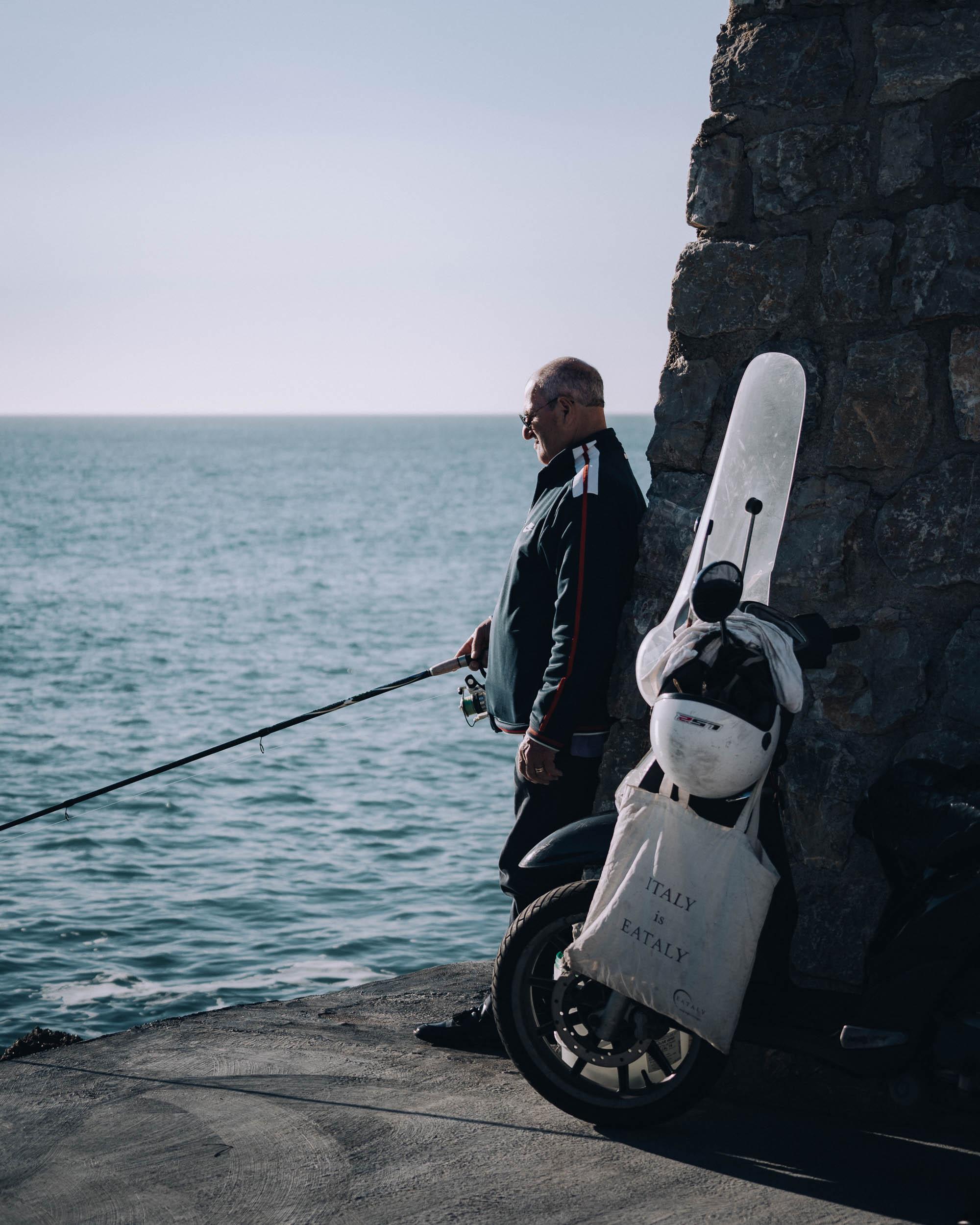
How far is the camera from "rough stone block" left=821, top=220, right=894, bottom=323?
3645mm

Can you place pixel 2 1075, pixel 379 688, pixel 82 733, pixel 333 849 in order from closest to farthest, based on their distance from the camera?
pixel 2 1075 → pixel 379 688 → pixel 333 849 → pixel 82 733

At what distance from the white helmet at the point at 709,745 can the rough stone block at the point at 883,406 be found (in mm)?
964

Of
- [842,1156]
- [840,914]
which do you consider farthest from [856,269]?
[842,1156]

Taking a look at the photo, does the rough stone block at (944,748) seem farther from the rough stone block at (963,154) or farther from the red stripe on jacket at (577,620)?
the rough stone block at (963,154)

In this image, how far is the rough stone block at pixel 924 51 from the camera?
3498 mm

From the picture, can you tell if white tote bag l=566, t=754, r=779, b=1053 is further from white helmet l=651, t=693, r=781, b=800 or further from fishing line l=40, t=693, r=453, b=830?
fishing line l=40, t=693, r=453, b=830

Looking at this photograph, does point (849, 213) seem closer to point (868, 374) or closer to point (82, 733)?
point (868, 374)

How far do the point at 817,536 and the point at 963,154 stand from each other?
1.04 meters

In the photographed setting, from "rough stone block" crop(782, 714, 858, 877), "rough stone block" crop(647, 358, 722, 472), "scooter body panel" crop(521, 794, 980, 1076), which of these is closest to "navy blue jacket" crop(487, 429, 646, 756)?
"rough stone block" crop(647, 358, 722, 472)

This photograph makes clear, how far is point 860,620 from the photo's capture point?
145 inches

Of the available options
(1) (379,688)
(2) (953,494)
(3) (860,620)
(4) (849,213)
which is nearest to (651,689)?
(3) (860,620)

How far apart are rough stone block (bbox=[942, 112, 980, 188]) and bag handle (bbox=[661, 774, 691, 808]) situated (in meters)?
1.72

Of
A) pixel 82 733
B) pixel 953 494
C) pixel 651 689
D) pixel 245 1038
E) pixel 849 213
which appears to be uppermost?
pixel 849 213

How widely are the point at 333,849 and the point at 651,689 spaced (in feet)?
25.8
